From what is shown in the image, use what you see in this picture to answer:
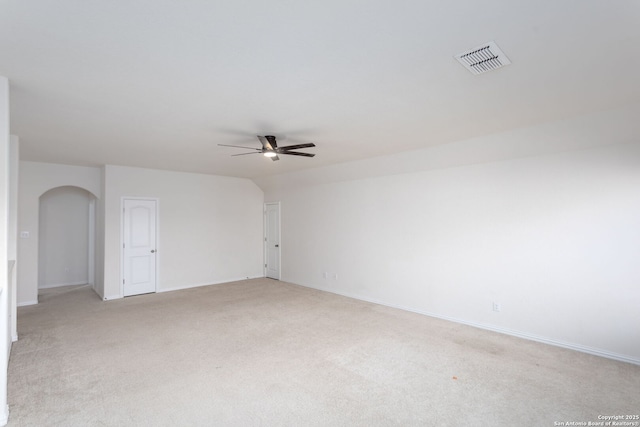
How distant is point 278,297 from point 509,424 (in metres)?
4.57

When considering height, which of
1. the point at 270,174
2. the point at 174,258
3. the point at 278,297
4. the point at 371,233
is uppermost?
the point at 270,174

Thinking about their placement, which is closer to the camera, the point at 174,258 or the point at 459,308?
the point at 459,308

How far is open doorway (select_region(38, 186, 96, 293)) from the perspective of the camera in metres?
7.35

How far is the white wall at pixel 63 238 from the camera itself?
24.1ft

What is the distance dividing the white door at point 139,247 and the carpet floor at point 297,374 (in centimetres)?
154

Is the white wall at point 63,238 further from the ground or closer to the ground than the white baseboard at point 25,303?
further from the ground

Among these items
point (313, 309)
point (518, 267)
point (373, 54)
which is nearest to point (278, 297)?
point (313, 309)

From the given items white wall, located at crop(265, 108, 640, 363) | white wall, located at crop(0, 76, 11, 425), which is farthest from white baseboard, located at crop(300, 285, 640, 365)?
white wall, located at crop(0, 76, 11, 425)

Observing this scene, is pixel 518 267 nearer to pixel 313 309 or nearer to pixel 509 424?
pixel 509 424

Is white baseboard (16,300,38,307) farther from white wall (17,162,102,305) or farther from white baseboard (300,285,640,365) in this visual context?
white baseboard (300,285,640,365)

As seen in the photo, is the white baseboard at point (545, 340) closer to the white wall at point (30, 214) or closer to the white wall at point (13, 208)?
the white wall at point (13, 208)

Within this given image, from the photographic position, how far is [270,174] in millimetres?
7562

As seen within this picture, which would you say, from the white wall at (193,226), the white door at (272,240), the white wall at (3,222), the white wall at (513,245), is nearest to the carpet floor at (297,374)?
the white wall at (3,222)

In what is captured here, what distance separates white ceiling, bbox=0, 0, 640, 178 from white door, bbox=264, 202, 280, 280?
4238mm
